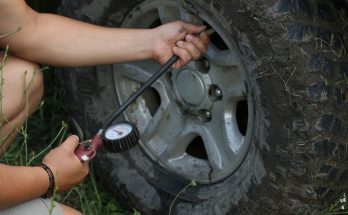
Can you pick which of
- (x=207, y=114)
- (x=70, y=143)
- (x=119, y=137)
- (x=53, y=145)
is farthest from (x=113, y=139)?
(x=53, y=145)

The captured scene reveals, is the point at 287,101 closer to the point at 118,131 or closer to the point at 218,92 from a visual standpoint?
the point at 218,92

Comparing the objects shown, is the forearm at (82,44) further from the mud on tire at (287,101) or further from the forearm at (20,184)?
the forearm at (20,184)

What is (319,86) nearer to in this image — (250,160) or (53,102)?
(250,160)

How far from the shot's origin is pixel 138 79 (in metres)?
2.75

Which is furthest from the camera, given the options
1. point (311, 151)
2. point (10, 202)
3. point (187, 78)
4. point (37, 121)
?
point (37, 121)

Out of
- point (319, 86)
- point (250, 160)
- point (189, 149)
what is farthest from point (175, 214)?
point (319, 86)

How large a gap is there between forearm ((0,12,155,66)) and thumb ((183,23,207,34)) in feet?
0.37

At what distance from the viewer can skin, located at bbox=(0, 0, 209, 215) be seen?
7.32ft

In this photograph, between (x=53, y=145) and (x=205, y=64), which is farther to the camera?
(x=53, y=145)

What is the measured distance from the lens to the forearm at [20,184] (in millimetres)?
1884

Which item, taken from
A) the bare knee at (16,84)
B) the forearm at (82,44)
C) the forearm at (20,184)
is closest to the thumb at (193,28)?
the forearm at (82,44)

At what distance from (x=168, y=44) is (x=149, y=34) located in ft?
0.22

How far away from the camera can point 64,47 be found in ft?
7.81

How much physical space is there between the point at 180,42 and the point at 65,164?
0.53 m
